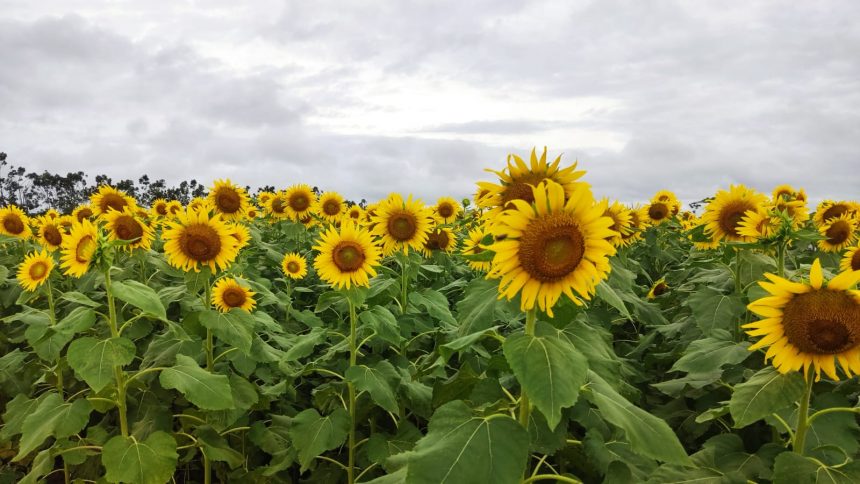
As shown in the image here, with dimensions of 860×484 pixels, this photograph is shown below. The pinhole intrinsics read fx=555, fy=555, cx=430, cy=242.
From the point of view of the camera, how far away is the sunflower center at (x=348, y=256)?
13.9 ft

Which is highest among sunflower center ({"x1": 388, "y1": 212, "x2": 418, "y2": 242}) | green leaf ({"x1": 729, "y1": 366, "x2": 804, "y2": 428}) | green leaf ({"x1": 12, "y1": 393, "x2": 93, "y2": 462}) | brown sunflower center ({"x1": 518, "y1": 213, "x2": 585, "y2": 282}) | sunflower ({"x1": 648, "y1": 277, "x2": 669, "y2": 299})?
brown sunflower center ({"x1": 518, "y1": 213, "x2": 585, "y2": 282})

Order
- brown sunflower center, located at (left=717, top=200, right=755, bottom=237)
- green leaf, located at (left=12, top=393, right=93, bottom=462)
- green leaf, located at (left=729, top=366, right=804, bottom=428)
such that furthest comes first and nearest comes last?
brown sunflower center, located at (left=717, top=200, right=755, bottom=237) < green leaf, located at (left=12, top=393, right=93, bottom=462) < green leaf, located at (left=729, top=366, right=804, bottom=428)

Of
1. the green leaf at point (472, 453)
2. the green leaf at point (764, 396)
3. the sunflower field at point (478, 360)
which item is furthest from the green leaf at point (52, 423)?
the green leaf at point (764, 396)

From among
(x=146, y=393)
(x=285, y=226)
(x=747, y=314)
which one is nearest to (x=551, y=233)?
(x=747, y=314)

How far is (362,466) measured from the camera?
13.2ft

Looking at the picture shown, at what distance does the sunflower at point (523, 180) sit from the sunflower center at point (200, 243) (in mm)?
2434

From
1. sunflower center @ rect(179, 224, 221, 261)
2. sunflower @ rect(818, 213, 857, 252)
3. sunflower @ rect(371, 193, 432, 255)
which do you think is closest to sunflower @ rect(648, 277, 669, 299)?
sunflower @ rect(818, 213, 857, 252)

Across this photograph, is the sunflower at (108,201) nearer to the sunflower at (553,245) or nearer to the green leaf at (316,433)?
the green leaf at (316,433)

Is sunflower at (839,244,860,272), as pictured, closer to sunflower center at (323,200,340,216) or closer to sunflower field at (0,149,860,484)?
sunflower field at (0,149,860,484)

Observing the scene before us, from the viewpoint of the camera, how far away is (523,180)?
2.54m

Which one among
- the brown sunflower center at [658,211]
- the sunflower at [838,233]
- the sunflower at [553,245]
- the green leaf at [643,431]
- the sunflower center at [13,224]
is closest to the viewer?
the green leaf at [643,431]

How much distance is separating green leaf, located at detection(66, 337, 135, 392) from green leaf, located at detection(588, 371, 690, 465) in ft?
8.67

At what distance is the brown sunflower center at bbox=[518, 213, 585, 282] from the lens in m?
2.13

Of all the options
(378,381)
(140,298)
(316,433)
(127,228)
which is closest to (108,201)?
(127,228)
